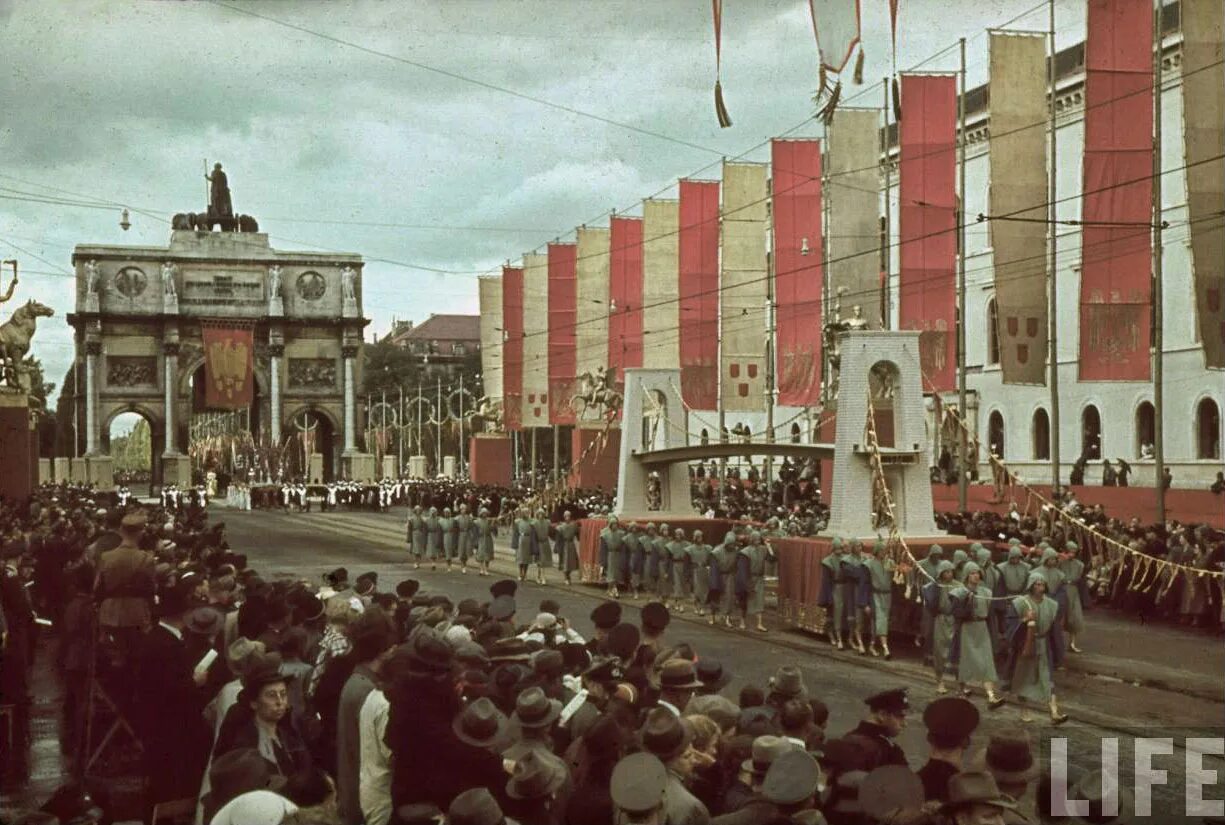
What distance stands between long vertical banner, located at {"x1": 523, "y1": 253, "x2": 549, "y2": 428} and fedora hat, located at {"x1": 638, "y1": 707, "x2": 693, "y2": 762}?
42702mm

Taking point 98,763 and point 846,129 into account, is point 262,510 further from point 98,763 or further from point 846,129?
point 98,763

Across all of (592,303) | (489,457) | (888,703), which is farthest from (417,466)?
(888,703)

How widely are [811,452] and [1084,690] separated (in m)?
7.13

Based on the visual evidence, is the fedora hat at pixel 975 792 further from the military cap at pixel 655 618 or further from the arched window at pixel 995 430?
the arched window at pixel 995 430

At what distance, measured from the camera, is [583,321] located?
44.5 m

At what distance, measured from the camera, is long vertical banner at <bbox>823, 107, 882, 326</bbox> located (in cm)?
3338

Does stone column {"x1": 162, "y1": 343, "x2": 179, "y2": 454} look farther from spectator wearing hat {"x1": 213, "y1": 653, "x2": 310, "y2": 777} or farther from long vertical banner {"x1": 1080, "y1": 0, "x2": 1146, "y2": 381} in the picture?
spectator wearing hat {"x1": 213, "y1": 653, "x2": 310, "y2": 777}

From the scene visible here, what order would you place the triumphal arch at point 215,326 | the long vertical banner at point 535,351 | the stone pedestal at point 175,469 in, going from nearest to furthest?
the long vertical banner at point 535,351
the stone pedestal at point 175,469
the triumphal arch at point 215,326

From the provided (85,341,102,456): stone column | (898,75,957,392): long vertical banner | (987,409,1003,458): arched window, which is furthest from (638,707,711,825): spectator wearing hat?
(85,341,102,456): stone column

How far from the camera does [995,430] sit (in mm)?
58656

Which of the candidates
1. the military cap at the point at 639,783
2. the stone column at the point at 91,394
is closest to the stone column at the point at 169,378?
the stone column at the point at 91,394

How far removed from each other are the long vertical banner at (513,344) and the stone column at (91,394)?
46330 mm

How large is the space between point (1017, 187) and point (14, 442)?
23.6 metres

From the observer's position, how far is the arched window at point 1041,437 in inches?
2168
